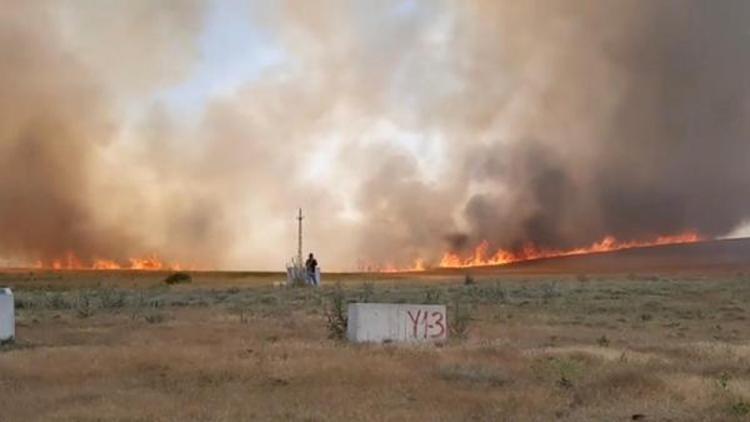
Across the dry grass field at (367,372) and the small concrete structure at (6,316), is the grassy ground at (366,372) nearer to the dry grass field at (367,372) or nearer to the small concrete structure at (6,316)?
the dry grass field at (367,372)

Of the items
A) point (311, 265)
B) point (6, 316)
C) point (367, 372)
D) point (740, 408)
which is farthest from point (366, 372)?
point (311, 265)

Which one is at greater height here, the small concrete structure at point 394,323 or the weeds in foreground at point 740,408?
the small concrete structure at point 394,323

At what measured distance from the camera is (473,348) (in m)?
16.9

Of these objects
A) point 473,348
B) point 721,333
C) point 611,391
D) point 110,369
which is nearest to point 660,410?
point 611,391

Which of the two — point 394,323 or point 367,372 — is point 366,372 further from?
point 394,323

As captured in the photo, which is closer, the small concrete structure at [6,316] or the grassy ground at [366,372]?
the grassy ground at [366,372]

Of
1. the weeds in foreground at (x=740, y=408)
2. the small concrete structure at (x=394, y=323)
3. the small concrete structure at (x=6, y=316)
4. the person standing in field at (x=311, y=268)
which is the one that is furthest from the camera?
the person standing in field at (x=311, y=268)

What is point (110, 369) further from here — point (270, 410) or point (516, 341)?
point (516, 341)

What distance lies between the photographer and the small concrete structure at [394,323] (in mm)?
17953

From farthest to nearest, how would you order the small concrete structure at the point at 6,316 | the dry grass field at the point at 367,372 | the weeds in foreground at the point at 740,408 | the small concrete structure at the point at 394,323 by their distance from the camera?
the small concrete structure at the point at 6,316 → the small concrete structure at the point at 394,323 → the dry grass field at the point at 367,372 → the weeds in foreground at the point at 740,408

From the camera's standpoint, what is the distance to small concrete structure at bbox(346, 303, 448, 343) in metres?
18.0

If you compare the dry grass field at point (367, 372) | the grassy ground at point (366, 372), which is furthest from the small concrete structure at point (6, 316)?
the grassy ground at point (366, 372)

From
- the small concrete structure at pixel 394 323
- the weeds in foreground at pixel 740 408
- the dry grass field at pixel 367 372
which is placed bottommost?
the weeds in foreground at pixel 740 408

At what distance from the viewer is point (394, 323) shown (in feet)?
59.3
